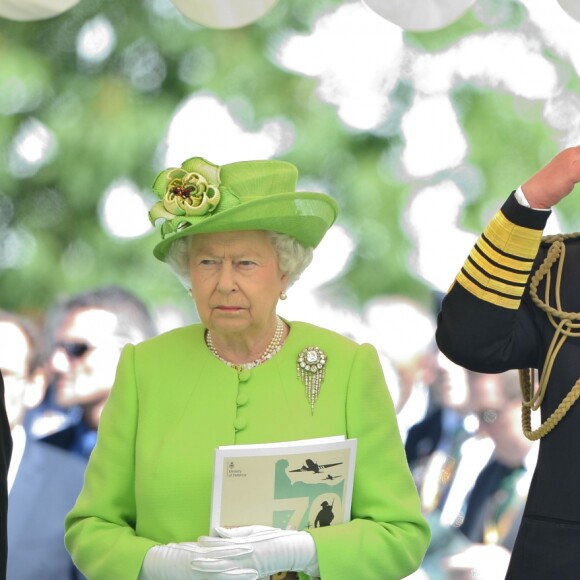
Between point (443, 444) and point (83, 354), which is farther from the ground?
point (83, 354)

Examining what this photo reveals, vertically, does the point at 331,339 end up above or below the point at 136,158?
below

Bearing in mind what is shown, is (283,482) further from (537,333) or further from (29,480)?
(29,480)

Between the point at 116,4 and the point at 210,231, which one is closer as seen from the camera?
the point at 210,231

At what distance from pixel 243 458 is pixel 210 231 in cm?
56

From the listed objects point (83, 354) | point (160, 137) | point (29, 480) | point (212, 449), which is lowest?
point (29, 480)

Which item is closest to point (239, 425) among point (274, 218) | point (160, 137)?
point (274, 218)

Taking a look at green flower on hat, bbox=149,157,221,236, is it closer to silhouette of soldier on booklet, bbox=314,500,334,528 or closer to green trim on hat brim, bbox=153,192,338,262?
green trim on hat brim, bbox=153,192,338,262

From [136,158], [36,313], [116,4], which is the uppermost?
[116,4]

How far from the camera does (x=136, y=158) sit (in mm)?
4453

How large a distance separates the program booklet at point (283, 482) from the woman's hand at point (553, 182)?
0.69 meters

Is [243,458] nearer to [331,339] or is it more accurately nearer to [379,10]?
[331,339]

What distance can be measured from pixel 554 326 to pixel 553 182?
0.33 metres

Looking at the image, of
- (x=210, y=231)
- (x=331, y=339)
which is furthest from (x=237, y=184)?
(x=331, y=339)

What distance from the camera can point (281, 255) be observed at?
2.85 meters
